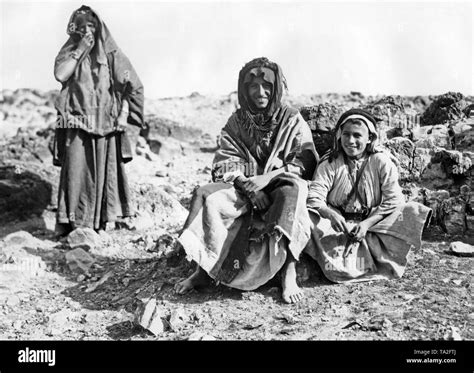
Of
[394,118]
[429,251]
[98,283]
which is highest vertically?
[394,118]

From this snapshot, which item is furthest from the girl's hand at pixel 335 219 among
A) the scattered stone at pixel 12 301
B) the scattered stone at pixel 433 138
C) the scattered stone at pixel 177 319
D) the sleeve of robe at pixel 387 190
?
the scattered stone at pixel 12 301

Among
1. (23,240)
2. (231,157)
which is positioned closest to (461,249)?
(231,157)

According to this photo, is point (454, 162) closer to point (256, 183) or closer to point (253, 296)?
point (256, 183)

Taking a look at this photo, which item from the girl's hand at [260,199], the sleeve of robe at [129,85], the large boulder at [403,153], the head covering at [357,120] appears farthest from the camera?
the sleeve of robe at [129,85]

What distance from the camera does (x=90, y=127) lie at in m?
9.18

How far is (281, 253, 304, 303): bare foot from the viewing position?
6109 millimetres

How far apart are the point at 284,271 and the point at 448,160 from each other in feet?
9.03

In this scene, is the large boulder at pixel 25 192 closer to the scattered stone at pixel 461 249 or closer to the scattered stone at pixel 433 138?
the scattered stone at pixel 433 138

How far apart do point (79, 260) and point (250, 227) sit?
8.14 feet

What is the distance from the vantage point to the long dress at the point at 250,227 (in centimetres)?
618

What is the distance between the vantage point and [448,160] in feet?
26.1

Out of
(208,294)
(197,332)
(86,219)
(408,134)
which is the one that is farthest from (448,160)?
(86,219)

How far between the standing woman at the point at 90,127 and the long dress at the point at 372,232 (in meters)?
3.61
